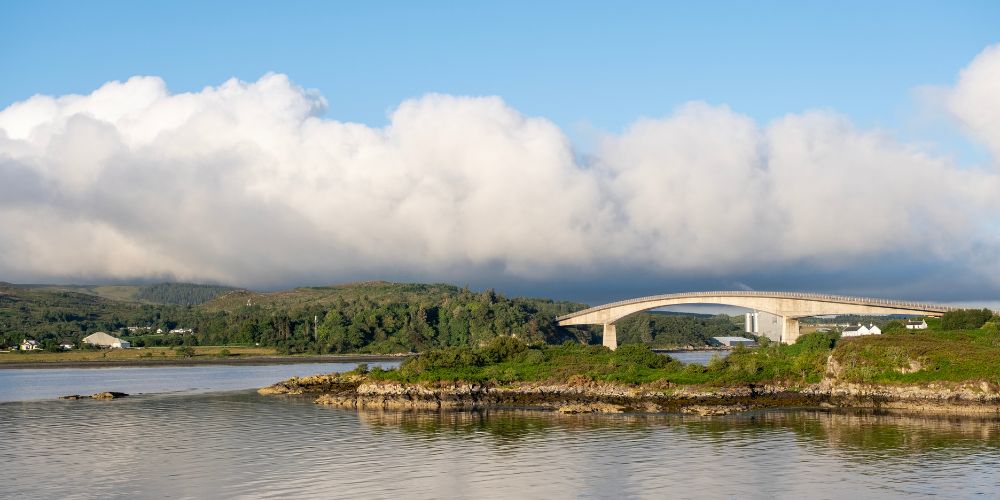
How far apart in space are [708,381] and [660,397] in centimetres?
582

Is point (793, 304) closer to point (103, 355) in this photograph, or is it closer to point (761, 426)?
point (761, 426)

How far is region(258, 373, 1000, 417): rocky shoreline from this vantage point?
67.4 meters

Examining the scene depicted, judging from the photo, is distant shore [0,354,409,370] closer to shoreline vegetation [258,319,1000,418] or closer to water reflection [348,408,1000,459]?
shoreline vegetation [258,319,1000,418]

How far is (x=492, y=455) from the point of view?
165 feet

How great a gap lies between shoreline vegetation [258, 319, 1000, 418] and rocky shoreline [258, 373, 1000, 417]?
0.08 meters

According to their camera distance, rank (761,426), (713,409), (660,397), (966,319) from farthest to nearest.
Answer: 1. (966,319)
2. (660,397)
3. (713,409)
4. (761,426)

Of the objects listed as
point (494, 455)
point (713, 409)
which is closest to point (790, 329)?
point (713, 409)

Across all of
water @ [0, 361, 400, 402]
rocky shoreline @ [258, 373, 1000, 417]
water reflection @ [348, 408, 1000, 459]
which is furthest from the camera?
water @ [0, 361, 400, 402]

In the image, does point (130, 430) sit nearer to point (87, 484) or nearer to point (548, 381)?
point (87, 484)

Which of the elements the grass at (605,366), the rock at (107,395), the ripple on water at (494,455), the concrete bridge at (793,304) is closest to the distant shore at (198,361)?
the concrete bridge at (793,304)

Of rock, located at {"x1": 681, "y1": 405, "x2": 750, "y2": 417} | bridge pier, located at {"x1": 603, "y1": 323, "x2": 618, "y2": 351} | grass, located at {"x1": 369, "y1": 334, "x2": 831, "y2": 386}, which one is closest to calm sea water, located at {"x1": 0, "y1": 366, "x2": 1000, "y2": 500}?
rock, located at {"x1": 681, "y1": 405, "x2": 750, "y2": 417}

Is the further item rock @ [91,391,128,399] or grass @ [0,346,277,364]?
grass @ [0,346,277,364]

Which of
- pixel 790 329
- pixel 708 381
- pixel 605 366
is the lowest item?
pixel 708 381

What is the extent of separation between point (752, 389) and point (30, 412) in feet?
193
